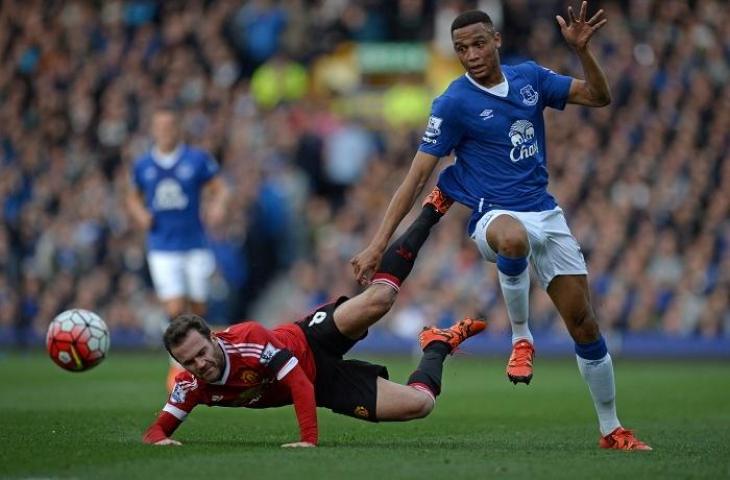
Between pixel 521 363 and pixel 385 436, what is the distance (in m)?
1.41

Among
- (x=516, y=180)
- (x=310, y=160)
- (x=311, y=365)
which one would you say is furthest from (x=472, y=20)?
(x=310, y=160)

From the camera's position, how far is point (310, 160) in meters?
22.5

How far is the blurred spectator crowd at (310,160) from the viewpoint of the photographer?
Result: 67.2ft

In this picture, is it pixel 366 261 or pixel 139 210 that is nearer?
pixel 366 261

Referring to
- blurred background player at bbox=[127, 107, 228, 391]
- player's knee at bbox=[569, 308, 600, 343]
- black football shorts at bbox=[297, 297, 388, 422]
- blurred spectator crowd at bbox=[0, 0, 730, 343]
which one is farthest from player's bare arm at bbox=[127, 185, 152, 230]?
blurred spectator crowd at bbox=[0, 0, 730, 343]

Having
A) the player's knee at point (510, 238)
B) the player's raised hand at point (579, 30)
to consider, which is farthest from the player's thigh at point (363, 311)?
the player's raised hand at point (579, 30)

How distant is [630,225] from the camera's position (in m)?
20.6

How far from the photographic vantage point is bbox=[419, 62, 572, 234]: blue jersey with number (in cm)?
876

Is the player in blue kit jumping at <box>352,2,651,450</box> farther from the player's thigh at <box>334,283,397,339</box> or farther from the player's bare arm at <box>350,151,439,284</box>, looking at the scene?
the player's thigh at <box>334,283,397,339</box>

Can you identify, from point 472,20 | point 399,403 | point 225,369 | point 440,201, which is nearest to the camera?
→ point 225,369

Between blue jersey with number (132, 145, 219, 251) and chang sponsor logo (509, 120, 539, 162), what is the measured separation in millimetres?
5974

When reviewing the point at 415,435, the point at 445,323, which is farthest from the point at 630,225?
the point at 415,435

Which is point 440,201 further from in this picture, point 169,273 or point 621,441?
point 169,273

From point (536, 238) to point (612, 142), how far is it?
43.1ft
